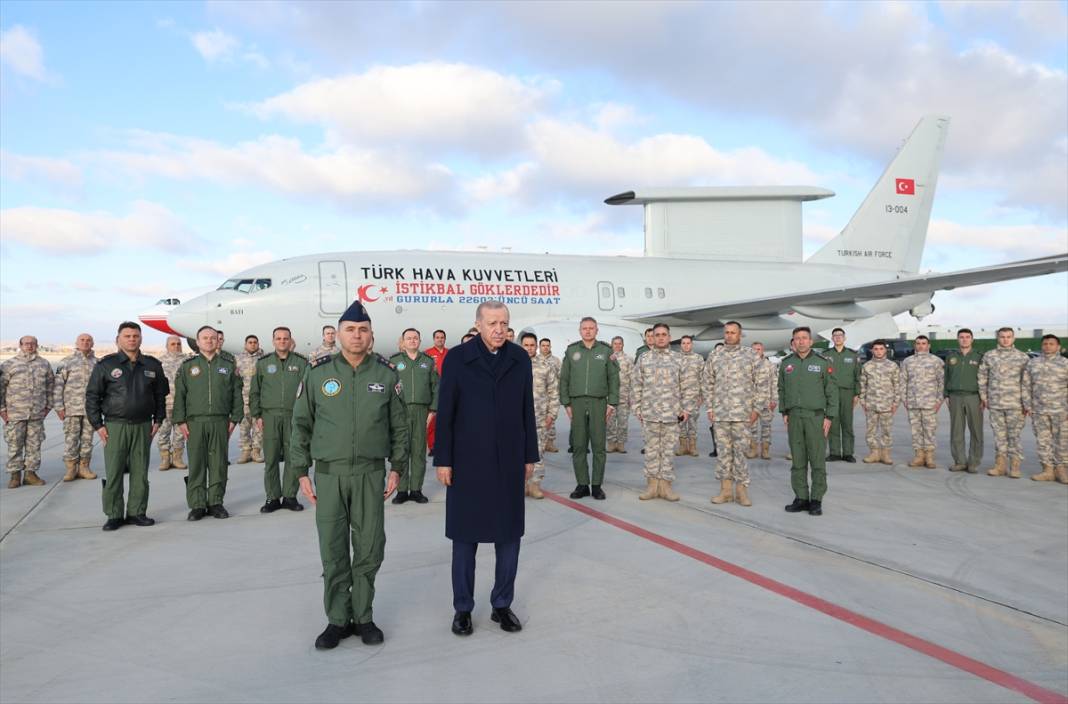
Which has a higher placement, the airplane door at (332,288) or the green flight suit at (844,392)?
the airplane door at (332,288)

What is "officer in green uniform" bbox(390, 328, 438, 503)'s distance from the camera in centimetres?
747

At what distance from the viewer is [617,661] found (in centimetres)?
343

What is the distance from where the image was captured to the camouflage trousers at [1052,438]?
8.63 m

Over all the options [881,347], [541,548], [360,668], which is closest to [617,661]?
[360,668]

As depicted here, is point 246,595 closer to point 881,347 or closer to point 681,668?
point 681,668

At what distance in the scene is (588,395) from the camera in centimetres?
750

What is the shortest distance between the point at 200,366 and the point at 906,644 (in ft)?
20.9

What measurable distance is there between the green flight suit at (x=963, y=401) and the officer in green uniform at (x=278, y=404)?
29.1 ft

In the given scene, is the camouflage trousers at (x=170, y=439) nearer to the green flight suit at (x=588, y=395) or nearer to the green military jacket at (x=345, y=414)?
the green flight suit at (x=588, y=395)

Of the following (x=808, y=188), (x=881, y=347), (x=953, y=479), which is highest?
(x=808, y=188)

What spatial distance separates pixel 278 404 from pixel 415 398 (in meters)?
1.50

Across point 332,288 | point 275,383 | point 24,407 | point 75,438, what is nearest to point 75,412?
point 75,438

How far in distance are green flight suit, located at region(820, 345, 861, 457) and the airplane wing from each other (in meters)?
3.44

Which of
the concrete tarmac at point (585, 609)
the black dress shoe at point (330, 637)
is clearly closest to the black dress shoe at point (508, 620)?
the concrete tarmac at point (585, 609)
